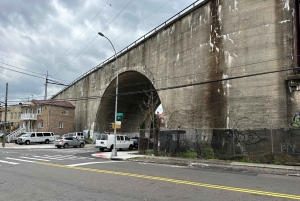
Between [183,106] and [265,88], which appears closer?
[265,88]

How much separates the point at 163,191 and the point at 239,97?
618 inches

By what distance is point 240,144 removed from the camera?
1747 centimetres

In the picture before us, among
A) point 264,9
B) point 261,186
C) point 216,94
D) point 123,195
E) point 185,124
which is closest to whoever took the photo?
point 123,195

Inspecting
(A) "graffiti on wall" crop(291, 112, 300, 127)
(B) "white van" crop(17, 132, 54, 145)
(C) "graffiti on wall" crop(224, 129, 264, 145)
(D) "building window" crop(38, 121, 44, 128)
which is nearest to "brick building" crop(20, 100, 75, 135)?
(D) "building window" crop(38, 121, 44, 128)

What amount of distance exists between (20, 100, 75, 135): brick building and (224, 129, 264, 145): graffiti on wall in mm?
42644

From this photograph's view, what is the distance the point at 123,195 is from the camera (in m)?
7.03

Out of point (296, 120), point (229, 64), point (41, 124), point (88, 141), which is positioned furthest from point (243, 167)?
point (41, 124)

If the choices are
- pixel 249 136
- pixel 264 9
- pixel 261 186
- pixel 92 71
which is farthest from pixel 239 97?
pixel 92 71

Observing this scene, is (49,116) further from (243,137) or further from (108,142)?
(243,137)

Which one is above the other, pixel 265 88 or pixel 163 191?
pixel 265 88

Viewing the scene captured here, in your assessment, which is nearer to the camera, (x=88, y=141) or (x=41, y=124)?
(x=88, y=141)

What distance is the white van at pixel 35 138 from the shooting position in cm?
4095

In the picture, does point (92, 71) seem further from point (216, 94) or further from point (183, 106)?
point (216, 94)

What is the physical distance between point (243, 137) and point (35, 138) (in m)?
35.1
